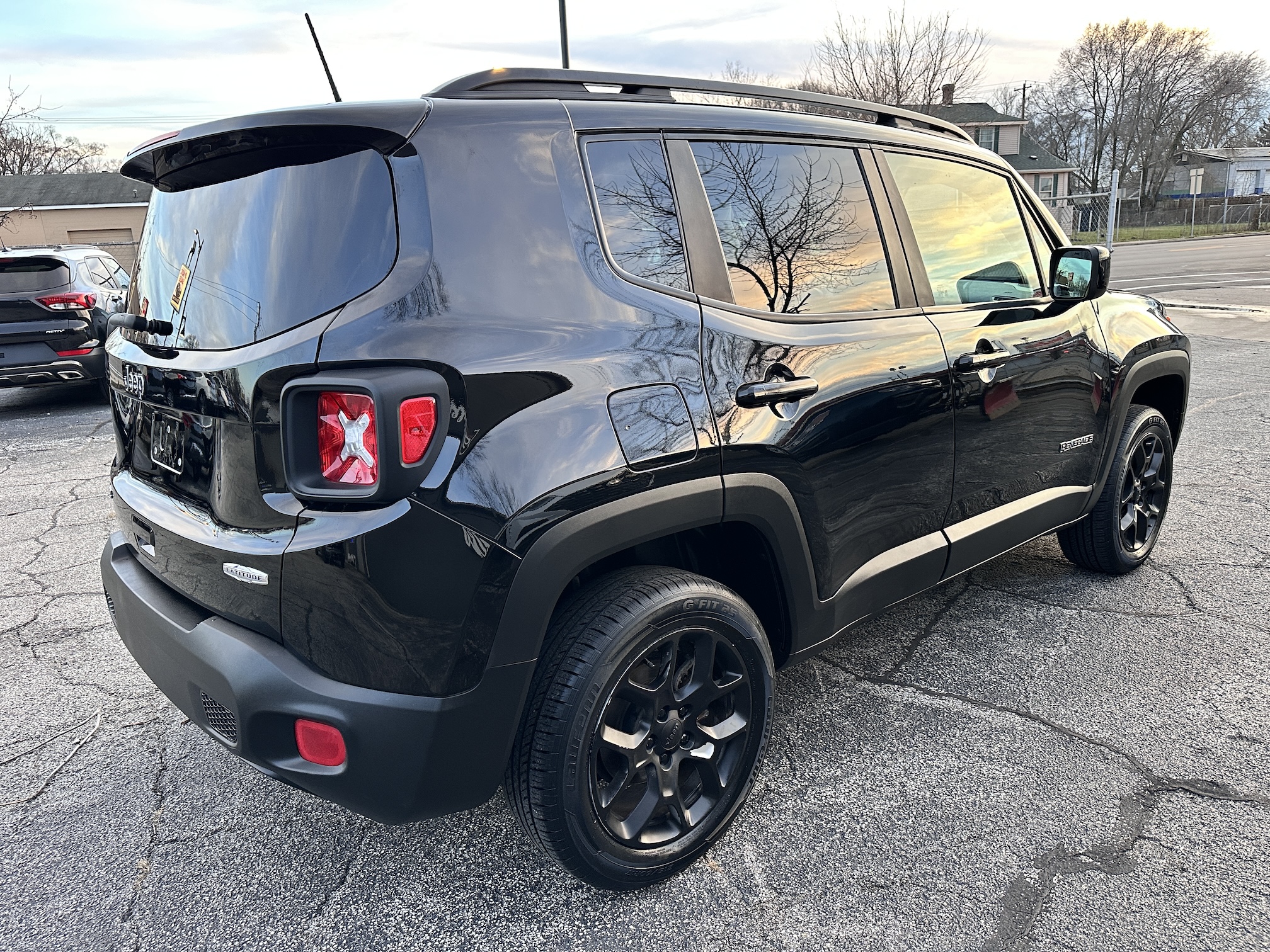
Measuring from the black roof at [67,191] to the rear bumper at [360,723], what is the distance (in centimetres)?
4742

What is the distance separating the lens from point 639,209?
219cm

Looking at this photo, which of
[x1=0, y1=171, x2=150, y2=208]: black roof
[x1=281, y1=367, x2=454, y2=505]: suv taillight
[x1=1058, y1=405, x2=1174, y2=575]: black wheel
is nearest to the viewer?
[x1=281, y1=367, x2=454, y2=505]: suv taillight

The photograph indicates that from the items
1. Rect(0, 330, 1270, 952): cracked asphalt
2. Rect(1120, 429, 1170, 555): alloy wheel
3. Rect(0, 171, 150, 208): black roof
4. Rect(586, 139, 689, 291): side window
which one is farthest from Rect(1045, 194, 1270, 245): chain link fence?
Rect(0, 171, 150, 208): black roof

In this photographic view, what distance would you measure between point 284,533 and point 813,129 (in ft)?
6.13

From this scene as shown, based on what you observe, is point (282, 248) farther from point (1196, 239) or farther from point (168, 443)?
point (1196, 239)

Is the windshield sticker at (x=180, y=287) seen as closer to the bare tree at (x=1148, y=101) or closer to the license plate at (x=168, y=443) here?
the license plate at (x=168, y=443)

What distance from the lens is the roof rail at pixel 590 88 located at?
6.84 feet

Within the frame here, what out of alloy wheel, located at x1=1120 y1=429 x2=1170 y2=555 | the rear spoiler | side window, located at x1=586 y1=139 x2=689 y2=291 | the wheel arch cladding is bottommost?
alloy wheel, located at x1=1120 y1=429 x2=1170 y2=555

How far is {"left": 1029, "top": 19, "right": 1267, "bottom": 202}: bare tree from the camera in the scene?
6244 cm

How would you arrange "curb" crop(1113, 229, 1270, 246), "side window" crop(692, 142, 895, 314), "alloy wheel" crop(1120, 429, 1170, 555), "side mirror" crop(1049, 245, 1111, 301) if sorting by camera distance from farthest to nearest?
"curb" crop(1113, 229, 1270, 246), "alloy wheel" crop(1120, 429, 1170, 555), "side mirror" crop(1049, 245, 1111, 301), "side window" crop(692, 142, 895, 314)

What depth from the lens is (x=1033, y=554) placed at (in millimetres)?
4422

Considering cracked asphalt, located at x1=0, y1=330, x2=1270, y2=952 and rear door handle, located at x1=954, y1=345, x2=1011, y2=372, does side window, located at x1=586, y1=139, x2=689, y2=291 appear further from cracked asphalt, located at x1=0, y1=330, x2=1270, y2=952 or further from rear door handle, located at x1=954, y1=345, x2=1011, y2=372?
cracked asphalt, located at x1=0, y1=330, x2=1270, y2=952

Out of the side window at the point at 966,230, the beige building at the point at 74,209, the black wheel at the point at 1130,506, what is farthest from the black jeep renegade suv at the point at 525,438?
the beige building at the point at 74,209

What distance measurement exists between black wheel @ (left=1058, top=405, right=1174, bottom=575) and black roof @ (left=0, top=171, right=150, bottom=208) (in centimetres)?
4711
